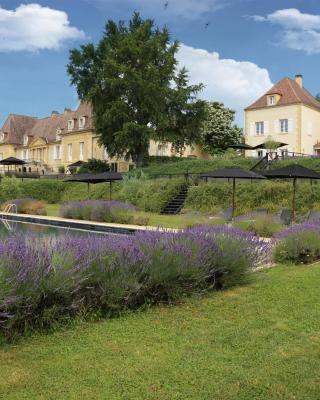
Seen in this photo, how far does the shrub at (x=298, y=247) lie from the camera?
29.0 feet

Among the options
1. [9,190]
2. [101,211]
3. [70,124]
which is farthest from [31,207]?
[70,124]

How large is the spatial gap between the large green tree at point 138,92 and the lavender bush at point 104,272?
28.2m

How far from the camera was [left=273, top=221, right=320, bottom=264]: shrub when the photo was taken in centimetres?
883

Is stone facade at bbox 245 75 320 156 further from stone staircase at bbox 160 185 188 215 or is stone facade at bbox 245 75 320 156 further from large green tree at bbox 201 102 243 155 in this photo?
stone staircase at bbox 160 185 188 215

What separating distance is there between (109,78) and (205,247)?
1217 inches

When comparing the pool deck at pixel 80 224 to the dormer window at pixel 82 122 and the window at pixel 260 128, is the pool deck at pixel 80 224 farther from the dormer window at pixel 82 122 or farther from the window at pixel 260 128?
the dormer window at pixel 82 122

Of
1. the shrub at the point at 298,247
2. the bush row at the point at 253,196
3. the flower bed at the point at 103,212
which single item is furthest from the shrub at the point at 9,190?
the shrub at the point at 298,247

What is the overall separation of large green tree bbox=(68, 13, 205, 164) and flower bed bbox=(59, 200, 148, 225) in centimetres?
1452

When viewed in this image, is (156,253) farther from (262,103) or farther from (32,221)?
(262,103)

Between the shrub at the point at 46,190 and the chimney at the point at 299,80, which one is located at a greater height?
the chimney at the point at 299,80

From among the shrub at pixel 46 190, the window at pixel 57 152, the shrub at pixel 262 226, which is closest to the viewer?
the shrub at pixel 262 226

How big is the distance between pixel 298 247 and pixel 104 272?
4.78m

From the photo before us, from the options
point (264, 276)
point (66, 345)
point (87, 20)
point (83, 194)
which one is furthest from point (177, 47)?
point (66, 345)

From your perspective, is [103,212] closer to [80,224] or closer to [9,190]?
[80,224]
